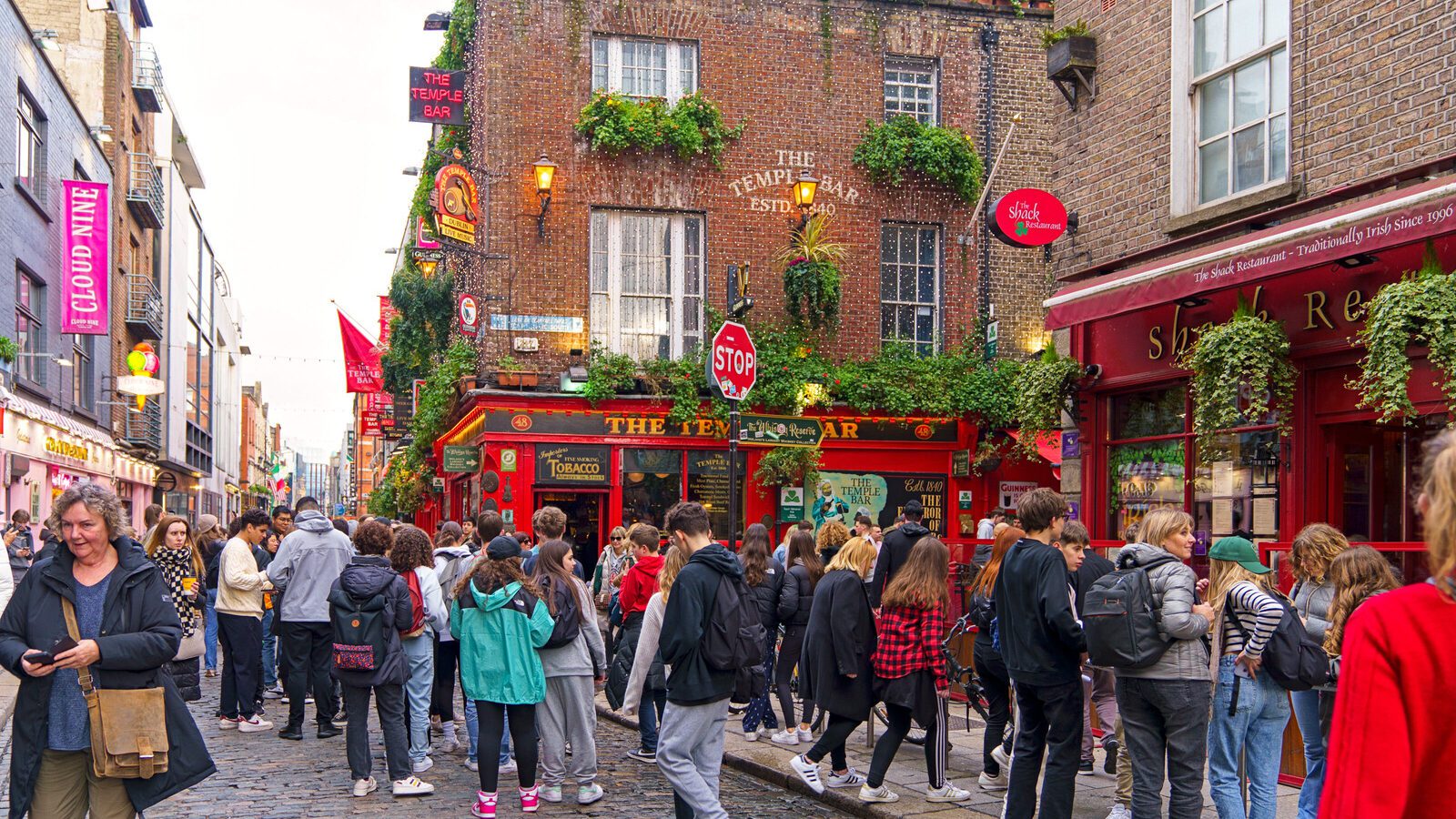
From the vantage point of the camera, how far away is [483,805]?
25.6ft

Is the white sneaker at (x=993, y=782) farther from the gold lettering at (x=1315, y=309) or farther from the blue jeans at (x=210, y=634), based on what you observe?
the blue jeans at (x=210, y=634)

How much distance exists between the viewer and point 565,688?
8.39 metres

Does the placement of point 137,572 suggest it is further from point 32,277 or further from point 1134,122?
point 32,277

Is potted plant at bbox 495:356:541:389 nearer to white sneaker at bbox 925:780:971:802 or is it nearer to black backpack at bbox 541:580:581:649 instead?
black backpack at bbox 541:580:581:649

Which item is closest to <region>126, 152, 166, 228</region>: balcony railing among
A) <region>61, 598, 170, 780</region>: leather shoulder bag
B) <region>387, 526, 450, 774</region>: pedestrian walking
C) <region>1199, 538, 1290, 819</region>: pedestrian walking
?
Result: <region>387, 526, 450, 774</region>: pedestrian walking

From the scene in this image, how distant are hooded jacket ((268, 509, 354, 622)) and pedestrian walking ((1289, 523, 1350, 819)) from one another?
693cm

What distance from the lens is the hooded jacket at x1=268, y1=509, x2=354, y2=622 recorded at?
10258 millimetres

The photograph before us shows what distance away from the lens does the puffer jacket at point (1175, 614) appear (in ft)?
19.9

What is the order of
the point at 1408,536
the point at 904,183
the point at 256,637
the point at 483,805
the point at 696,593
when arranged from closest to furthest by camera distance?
the point at 696,593 → the point at 483,805 → the point at 1408,536 → the point at 256,637 → the point at 904,183

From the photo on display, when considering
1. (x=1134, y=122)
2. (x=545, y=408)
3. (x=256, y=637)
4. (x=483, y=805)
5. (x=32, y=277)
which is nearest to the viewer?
(x=483, y=805)

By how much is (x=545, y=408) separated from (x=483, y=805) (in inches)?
540

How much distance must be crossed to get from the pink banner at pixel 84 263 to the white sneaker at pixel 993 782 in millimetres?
20968

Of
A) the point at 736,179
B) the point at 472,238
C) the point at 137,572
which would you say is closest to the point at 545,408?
the point at 472,238

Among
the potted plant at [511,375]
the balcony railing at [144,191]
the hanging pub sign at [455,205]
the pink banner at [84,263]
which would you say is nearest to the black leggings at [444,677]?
the potted plant at [511,375]
